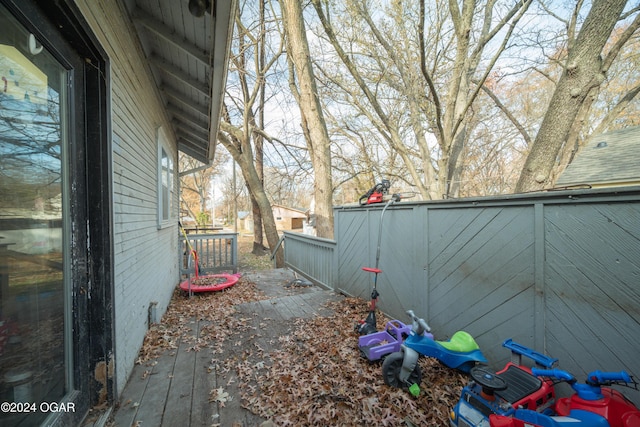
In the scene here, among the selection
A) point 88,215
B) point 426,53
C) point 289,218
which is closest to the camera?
point 88,215

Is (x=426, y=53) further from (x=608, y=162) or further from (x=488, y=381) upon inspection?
(x=488, y=381)

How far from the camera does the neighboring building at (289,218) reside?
29553 millimetres

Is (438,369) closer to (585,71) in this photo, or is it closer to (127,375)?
(127,375)

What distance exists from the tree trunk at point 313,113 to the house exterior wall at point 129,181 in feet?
12.5

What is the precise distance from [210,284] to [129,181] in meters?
3.26

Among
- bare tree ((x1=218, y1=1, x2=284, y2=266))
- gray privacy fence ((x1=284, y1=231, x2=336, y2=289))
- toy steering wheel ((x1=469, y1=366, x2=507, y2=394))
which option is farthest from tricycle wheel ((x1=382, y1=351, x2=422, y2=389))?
bare tree ((x1=218, y1=1, x2=284, y2=266))

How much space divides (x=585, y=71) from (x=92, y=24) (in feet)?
18.7

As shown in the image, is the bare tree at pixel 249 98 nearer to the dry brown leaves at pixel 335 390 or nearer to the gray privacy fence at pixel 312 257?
the gray privacy fence at pixel 312 257

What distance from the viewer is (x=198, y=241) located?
6.29 meters

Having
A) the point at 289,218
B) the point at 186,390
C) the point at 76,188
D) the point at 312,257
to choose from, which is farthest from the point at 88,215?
the point at 289,218

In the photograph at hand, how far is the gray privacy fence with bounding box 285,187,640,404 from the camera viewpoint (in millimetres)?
1648

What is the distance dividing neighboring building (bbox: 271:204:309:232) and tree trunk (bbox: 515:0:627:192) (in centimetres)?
2470

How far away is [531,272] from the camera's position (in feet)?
6.84

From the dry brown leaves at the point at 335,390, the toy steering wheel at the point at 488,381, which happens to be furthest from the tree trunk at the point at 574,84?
the toy steering wheel at the point at 488,381
